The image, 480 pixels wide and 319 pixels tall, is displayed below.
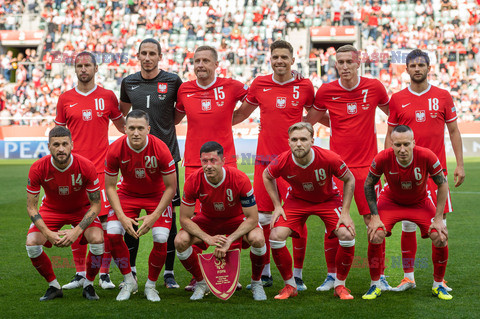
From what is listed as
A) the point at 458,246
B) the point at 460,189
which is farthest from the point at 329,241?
the point at 460,189

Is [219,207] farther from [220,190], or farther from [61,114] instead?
[61,114]

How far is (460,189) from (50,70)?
19218mm

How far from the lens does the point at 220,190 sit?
5.66m

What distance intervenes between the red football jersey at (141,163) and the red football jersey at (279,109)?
3.58ft

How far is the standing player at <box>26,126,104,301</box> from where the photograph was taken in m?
5.48

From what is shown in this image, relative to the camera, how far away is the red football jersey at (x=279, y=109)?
6.39m

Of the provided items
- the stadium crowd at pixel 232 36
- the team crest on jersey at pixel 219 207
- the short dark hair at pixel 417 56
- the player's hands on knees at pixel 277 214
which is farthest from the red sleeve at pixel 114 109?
the stadium crowd at pixel 232 36

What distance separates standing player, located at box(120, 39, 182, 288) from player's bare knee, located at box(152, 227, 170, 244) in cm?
72

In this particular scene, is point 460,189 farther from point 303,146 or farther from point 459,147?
point 303,146

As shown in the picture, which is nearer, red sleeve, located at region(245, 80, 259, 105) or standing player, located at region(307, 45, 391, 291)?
standing player, located at region(307, 45, 391, 291)

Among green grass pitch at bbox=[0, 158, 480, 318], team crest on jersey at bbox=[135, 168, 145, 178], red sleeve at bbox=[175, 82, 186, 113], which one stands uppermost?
red sleeve at bbox=[175, 82, 186, 113]

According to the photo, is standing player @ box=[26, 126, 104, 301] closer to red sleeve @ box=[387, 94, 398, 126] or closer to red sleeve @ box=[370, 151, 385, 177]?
red sleeve @ box=[370, 151, 385, 177]

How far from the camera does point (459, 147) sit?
6.26 metres

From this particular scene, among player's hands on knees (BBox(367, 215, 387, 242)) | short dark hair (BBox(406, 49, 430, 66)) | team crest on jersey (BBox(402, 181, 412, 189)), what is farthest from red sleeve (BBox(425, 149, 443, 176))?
short dark hair (BBox(406, 49, 430, 66))
